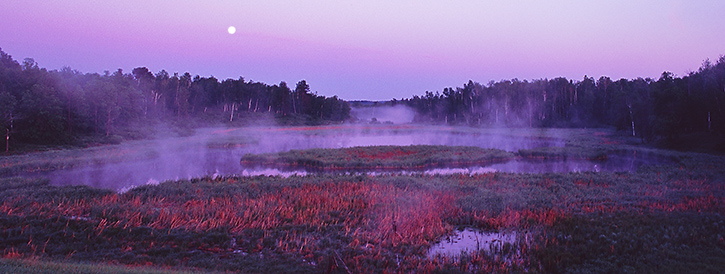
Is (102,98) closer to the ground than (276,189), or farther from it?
farther from it

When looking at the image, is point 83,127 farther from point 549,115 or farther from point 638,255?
point 549,115

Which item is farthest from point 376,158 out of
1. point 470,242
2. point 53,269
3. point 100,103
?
point 100,103

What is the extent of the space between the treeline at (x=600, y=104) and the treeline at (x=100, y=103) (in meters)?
54.7

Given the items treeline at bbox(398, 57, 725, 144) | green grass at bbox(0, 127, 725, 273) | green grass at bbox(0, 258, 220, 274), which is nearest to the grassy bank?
green grass at bbox(0, 127, 725, 273)

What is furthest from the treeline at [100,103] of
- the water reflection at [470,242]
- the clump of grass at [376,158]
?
the water reflection at [470,242]

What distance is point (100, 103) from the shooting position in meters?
47.2

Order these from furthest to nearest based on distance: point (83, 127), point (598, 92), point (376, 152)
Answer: point (598, 92) → point (83, 127) → point (376, 152)

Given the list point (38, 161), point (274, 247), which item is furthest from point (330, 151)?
point (274, 247)

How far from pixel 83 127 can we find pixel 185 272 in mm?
51442

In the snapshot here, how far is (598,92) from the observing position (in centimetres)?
9062

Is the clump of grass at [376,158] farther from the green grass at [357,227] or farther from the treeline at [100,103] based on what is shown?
the treeline at [100,103]

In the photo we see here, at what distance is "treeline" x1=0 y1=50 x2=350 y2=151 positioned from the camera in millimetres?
37812

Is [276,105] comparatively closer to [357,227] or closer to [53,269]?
[357,227]

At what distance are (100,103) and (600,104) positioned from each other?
101 meters
